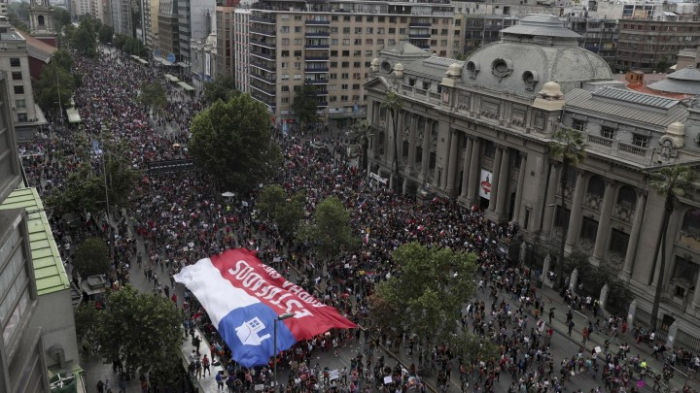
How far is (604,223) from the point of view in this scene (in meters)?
51.3

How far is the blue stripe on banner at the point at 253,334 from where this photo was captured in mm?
37438

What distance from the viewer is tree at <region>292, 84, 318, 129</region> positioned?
107938 millimetres

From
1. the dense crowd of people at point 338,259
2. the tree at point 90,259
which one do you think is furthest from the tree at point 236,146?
the tree at point 90,259

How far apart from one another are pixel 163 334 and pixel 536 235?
123 ft

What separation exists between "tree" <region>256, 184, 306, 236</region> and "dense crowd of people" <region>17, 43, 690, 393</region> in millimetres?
1657

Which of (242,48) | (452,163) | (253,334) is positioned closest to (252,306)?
(253,334)

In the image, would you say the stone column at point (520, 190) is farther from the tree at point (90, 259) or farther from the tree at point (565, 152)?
the tree at point (90, 259)

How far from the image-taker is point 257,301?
42062 mm

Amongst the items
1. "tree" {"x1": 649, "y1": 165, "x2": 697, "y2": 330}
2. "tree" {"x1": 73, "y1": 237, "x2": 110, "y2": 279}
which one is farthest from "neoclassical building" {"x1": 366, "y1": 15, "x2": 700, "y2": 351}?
"tree" {"x1": 73, "y1": 237, "x2": 110, "y2": 279}

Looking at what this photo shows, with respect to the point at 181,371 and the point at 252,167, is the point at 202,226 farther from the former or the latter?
the point at 181,371

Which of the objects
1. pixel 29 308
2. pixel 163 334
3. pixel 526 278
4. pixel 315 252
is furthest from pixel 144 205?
pixel 29 308

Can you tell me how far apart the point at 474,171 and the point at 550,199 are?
1105 cm

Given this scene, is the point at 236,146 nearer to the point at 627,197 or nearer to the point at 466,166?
the point at 466,166

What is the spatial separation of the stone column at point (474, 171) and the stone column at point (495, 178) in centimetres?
242
